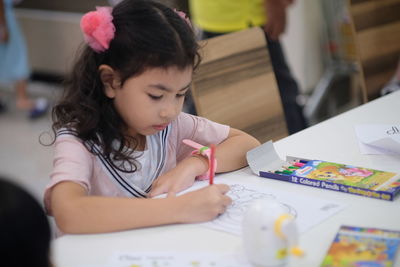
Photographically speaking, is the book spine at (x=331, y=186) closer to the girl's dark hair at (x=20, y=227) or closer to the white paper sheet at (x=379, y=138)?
the white paper sheet at (x=379, y=138)

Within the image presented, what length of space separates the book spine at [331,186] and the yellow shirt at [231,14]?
132 cm

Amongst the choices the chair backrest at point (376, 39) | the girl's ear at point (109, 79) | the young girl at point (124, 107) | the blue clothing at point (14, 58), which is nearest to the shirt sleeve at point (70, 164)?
the young girl at point (124, 107)

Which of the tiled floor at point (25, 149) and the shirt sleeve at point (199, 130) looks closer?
the shirt sleeve at point (199, 130)

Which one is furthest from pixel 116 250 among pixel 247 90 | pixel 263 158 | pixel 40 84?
pixel 40 84

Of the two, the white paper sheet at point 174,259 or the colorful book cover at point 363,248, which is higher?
the white paper sheet at point 174,259

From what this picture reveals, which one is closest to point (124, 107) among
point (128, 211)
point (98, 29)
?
point (98, 29)

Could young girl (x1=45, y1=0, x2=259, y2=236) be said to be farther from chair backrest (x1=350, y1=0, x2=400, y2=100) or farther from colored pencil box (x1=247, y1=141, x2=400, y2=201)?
chair backrest (x1=350, y1=0, x2=400, y2=100)

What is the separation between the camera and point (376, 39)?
217 centimetres

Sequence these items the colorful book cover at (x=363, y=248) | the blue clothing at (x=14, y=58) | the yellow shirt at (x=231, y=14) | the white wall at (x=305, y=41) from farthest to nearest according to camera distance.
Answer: the blue clothing at (x=14, y=58)
the white wall at (x=305, y=41)
the yellow shirt at (x=231, y=14)
the colorful book cover at (x=363, y=248)

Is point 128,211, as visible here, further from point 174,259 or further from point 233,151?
point 233,151

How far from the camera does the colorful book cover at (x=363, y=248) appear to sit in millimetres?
845

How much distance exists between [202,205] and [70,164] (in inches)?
10.9

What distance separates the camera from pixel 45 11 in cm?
478

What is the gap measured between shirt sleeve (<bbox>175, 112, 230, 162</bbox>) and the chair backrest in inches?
34.6
